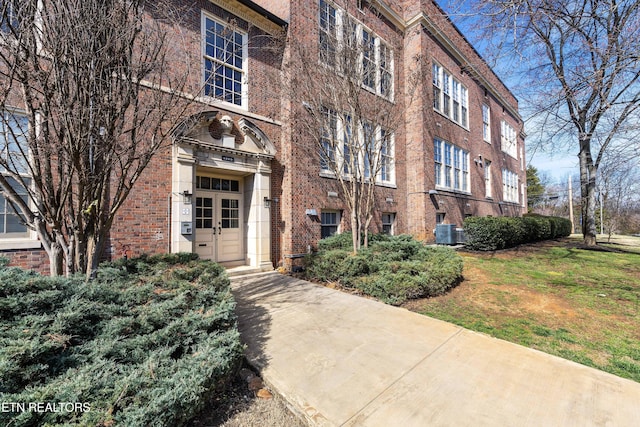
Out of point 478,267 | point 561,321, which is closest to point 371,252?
point 478,267

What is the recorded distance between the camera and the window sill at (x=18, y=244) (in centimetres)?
481

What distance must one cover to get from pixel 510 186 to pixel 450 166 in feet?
39.0

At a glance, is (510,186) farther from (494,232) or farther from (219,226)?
(219,226)

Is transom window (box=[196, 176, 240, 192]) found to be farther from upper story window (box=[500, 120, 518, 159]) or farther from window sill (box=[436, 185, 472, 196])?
upper story window (box=[500, 120, 518, 159])

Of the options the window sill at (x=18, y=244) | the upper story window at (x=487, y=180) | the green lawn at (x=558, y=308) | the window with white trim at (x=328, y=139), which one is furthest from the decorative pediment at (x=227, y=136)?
the upper story window at (x=487, y=180)

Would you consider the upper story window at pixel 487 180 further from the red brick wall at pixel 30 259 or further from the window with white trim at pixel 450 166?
the red brick wall at pixel 30 259

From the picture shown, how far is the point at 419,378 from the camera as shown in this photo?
2.79m

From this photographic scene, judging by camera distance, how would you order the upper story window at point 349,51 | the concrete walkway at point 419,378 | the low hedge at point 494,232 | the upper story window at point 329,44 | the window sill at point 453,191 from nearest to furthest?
the concrete walkway at point 419,378 → the upper story window at point 349,51 → the upper story window at point 329,44 → the low hedge at point 494,232 → the window sill at point 453,191

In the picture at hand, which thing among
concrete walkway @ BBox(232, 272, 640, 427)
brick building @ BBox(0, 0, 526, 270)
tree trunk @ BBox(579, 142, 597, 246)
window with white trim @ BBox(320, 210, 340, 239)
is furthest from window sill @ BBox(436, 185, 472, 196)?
concrete walkway @ BBox(232, 272, 640, 427)

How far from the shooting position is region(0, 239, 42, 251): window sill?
481cm

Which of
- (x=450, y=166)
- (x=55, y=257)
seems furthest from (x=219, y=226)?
(x=450, y=166)

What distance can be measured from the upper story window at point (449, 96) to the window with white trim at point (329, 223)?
8680 mm

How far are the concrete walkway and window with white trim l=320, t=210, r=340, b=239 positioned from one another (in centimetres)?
545

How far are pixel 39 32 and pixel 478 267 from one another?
1039cm
